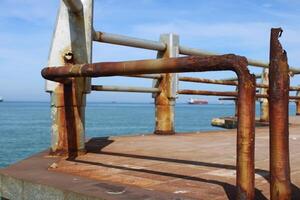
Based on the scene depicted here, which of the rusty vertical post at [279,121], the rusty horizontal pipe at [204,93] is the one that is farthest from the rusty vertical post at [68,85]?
the rusty horizontal pipe at [204,93]

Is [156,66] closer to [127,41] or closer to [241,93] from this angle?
[241,93]

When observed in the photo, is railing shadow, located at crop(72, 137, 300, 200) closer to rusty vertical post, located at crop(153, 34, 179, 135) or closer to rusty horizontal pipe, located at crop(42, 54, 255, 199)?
rusty horizontal pipe, located at crop(42, 54, 255, 199)

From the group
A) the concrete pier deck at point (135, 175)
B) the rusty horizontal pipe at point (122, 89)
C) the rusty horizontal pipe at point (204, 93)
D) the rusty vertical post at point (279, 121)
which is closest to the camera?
the rusty vertical post at point (279, 121)

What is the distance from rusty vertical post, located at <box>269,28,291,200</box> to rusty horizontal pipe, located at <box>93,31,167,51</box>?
2.59m

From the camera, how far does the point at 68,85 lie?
4242 millimetres

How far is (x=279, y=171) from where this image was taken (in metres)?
2.32

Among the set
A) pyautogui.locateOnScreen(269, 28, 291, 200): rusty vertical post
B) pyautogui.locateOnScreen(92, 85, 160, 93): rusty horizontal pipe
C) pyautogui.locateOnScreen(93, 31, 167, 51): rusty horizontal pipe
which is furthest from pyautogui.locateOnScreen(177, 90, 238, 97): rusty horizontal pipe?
pyautogui.locateOnScreen(269, 28, 291, 200): rusty vertical post

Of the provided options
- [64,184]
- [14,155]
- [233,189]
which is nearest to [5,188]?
[64,184]

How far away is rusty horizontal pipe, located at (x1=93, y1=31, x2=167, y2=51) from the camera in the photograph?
483 centimetres

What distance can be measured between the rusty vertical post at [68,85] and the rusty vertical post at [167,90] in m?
2.19

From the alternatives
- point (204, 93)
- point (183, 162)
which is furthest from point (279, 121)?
point (204, 93)

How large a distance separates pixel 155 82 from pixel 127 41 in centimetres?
119

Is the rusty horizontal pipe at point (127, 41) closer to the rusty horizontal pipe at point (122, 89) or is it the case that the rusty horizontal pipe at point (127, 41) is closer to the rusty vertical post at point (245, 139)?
the rusty horizontal pipe at point (122, 89)

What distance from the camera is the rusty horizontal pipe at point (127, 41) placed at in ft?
15.9
